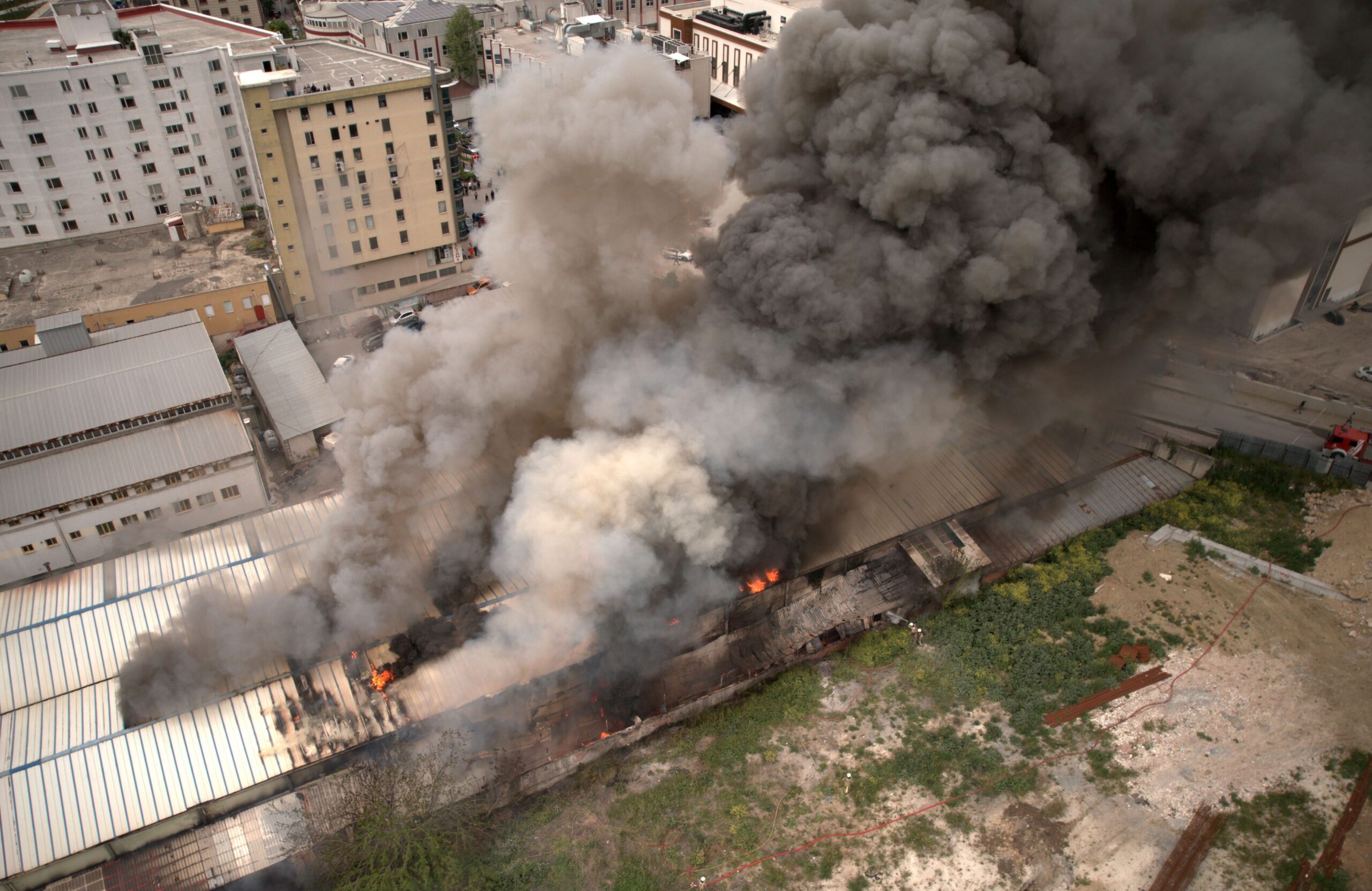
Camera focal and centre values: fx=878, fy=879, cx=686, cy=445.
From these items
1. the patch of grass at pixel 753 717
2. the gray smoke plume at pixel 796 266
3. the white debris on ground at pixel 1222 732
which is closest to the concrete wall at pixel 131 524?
the gray smoke plume at pixel 796 266

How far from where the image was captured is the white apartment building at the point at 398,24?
6069 centimetres

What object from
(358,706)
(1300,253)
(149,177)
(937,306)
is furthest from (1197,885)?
(149,177)

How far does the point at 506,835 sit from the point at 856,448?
12.2m

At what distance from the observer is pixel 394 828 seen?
1734cm

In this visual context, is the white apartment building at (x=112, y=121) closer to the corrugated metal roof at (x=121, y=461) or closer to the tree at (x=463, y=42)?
the corrugated metal roof at (x=121, y=461)

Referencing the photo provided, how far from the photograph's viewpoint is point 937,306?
2145 centimetres

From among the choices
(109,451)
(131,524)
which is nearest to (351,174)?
(109,451)

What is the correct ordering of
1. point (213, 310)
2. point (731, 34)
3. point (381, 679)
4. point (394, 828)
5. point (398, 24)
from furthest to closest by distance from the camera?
point (398, 24)
point (731, 34)
point (213, 310)
point (381, 679)
point (394, 828)

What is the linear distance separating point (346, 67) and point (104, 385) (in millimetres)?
18039

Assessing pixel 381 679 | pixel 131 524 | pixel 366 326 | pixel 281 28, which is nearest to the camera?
pixel 381 679

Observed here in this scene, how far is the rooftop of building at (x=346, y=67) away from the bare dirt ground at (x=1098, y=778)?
29221 mm

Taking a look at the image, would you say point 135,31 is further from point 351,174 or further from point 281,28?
point 281,28

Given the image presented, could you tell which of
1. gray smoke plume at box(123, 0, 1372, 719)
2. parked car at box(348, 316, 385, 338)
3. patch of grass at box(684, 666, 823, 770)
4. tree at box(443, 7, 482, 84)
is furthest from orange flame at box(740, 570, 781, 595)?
tree at box(443, 7, 482, 84)

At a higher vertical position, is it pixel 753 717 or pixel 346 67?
pixel 346 67
